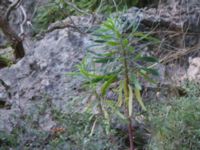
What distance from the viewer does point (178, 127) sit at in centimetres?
180

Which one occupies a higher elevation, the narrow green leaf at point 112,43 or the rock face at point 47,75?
the narrow green leaf at point 112,43

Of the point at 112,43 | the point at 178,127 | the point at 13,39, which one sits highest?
the point at 112,43

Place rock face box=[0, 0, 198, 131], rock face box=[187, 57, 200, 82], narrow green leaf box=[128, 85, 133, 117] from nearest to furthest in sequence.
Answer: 1. narrow green leaf box=[128, 85, 133, 117]
2. rock face box=[0, 0, 198, 131]
3. rock face box=[187, 57, 200, 82]

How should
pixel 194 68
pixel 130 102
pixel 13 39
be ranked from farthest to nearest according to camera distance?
pixel 13 39 → pixel 194 68 → pixel 130 102

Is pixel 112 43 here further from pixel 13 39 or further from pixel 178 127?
pixel 13 39

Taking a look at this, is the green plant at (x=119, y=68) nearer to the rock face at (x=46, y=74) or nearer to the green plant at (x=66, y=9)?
the rock face at (x=46, y=74)

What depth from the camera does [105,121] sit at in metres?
1.95

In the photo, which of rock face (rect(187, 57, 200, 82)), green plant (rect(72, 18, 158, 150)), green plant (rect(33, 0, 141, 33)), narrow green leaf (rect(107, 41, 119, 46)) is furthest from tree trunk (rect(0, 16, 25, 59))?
narrow green leaf (rect(107, 41, 119, 46))

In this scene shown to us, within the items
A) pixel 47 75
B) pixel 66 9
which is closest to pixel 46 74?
pixel 47 75

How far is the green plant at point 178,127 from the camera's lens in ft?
5.90

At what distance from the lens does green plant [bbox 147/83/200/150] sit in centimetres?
180

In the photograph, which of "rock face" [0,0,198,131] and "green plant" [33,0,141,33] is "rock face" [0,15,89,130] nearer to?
"rock face" [0,0,198,131]

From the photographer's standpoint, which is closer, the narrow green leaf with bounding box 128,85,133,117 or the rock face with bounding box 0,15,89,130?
the narrow green leaf with bounding box 128,85,133,117

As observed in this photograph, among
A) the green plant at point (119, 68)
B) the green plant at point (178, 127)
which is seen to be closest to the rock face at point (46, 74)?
the green plant at point (119, 68)
